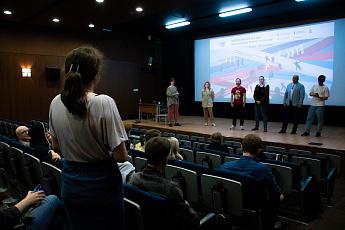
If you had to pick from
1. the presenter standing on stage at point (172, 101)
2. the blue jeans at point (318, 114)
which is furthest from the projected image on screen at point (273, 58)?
the presenter standing on stage at point (172, 101)

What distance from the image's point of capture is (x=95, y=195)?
124 centimetres

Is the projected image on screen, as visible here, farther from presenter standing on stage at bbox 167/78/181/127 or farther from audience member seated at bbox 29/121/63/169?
audience member seated at bbox 29/121/63/169

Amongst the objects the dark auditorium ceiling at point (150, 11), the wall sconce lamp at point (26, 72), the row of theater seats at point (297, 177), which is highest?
the dark auditorium ceiling at point (150, 11)

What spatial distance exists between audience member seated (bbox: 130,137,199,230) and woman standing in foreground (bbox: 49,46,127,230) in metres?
0.45

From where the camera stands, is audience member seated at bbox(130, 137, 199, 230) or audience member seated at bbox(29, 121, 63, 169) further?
audience member seated at bbox(29, 121, 63, 169)

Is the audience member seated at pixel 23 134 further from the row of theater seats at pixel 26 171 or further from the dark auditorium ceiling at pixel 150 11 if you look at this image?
the dark auditorium ceiling at pixel 150 11

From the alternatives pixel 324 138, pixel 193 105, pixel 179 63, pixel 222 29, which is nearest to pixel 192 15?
pixel 222 29

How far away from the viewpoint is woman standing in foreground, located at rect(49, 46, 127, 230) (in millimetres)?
1206

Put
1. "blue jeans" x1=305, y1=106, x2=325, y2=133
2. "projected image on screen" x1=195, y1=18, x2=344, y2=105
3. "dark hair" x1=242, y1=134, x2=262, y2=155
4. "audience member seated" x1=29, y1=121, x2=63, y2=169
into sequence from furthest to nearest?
"projected image on screen" x1=195, y1=18, x2=344, y2=105 < "blue jeans" x1=305, y1=106, x2=325, y2=133 < "audience member seated" x1=29, y1=121, x2=63, y2=169 < "dark hair" x1=242, y1=134, x2=262, y2=155

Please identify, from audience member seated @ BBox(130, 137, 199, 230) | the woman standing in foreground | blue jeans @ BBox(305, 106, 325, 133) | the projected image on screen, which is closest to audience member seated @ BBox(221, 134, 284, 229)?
audience member seated @ BBox(130, 137, 199, 230)

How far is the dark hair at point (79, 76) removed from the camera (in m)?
1.18

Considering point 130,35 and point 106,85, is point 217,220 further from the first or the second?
point 130,35

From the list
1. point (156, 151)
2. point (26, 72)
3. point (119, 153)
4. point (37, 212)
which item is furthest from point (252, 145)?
point (26, 72)

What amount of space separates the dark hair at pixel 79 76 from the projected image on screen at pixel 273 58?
9.35 meters
